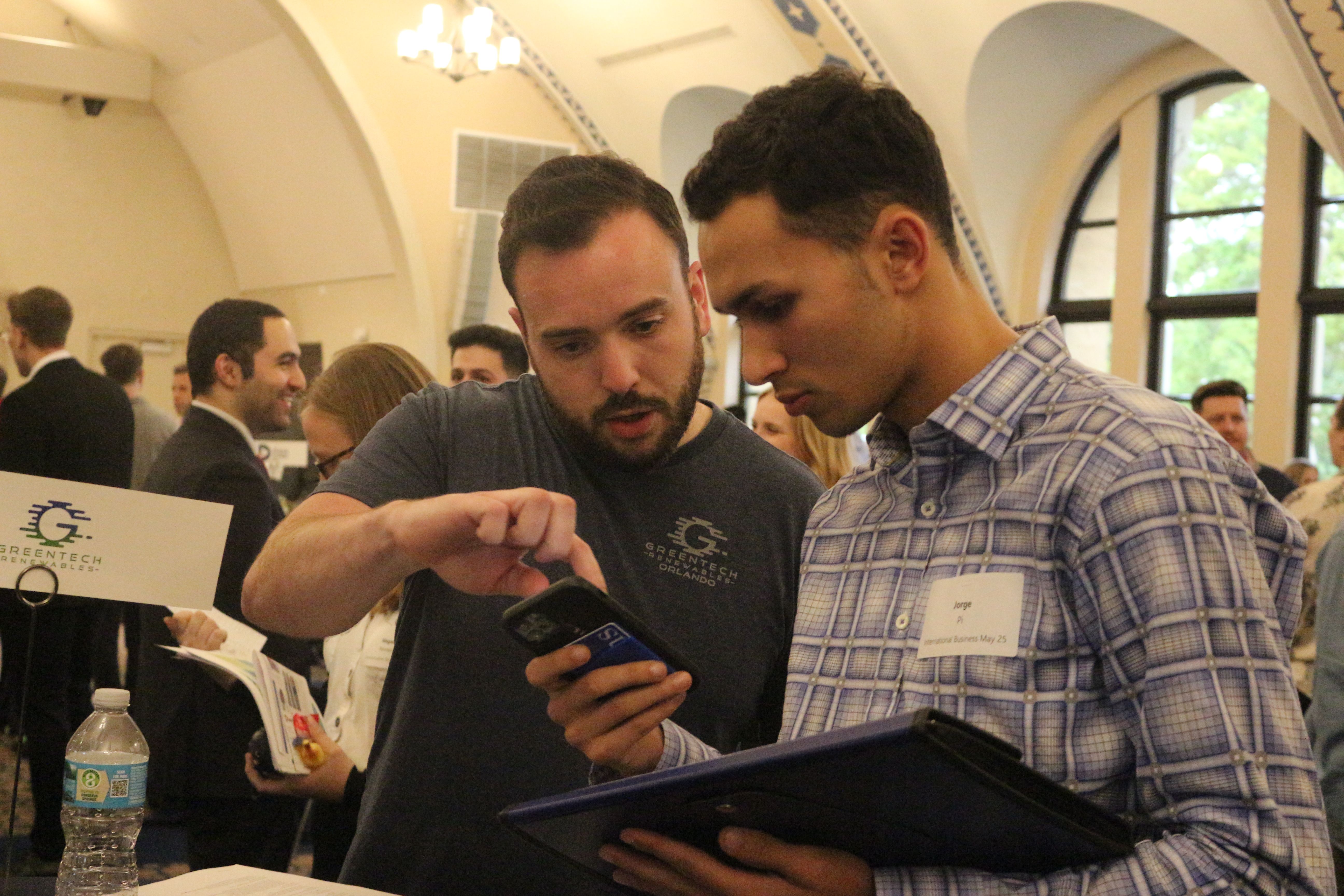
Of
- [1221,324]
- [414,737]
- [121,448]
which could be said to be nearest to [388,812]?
[414,737]

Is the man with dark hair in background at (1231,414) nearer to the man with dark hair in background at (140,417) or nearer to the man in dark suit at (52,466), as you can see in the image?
the man in dark suit at (52,466)

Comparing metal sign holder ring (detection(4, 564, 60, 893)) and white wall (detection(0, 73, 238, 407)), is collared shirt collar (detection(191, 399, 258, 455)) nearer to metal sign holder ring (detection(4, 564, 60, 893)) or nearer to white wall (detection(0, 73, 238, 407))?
metal sign holder ring (detection(4, 564, 60, 893))

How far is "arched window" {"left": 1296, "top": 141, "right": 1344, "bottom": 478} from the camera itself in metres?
6.84

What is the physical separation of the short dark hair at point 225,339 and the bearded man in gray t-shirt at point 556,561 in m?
1.96

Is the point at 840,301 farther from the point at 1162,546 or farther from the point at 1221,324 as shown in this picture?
the point at 1221,324

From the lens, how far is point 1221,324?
7477mm

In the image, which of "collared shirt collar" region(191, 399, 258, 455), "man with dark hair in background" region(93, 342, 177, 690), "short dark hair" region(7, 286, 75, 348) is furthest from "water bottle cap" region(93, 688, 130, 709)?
"man with dark hair in background" region(93, 342, 177, 690)

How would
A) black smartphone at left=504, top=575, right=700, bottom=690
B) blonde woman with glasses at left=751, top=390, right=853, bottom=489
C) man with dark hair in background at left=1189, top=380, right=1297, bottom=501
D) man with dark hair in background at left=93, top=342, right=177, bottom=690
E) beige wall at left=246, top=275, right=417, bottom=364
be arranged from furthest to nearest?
beige wall at left=246, top=275, right=417, bottom=364, man with dark hair in background at left=93, top=342, right=177, bottom=690, man with dark hair in background at left=1189, top=380, right=1297, bottom=501, blonde woman with glasses at left=751, top=390, right=853, bottom=489, black smartphone at left=504, top=575, right=700, bottom=690

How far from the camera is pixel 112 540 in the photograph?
1.67m

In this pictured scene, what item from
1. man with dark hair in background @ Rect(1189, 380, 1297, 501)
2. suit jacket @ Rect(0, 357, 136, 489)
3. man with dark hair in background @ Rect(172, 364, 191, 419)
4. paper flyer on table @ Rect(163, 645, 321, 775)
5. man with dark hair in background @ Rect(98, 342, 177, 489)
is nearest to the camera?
paper flyer on table @ Rect(163, 645, 321, 775)

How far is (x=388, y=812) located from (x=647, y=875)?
0.55 m

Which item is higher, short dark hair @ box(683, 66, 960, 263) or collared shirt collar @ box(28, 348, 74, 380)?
short dark hair @ box(683, 66, 960, 263)

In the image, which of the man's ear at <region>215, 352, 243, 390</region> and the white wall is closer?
the man's ear at <region>215, 352, 243, 390</region>

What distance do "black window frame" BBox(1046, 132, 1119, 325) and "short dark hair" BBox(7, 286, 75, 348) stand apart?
5686 mm
